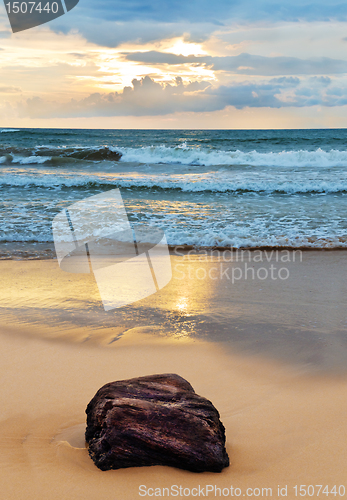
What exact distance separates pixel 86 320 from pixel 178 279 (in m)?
1.48

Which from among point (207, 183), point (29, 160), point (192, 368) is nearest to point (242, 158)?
point (207, 183)

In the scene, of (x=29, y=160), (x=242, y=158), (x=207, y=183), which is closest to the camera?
(x=207, y=183)

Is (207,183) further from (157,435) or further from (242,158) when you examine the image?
(157,435)

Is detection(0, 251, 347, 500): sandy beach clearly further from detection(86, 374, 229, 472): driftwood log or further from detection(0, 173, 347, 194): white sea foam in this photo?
detection(0, 173, 347, 194): white sea foam

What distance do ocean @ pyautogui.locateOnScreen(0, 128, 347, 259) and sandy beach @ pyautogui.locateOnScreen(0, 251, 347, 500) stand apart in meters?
1.84

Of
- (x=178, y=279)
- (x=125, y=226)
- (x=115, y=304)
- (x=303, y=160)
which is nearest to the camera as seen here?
(x=115, y=304)

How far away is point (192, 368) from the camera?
268cm

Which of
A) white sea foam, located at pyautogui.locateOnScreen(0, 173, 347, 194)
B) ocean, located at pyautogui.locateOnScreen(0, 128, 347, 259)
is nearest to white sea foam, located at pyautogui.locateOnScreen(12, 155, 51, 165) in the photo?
ocean, located at pyautogui.locateOnScreen(0, 128, 347, 259)

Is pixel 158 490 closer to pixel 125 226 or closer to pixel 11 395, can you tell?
pixel 11 395

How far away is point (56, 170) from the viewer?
17.9 metres

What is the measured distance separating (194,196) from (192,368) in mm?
9358

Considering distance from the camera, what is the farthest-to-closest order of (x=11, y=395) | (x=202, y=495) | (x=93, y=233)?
(x=93, y=233)
(x=11, y=395)
(x=202, y=495)

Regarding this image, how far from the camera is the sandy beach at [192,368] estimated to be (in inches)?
66.2

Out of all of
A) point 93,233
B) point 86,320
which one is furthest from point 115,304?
point 93,233
